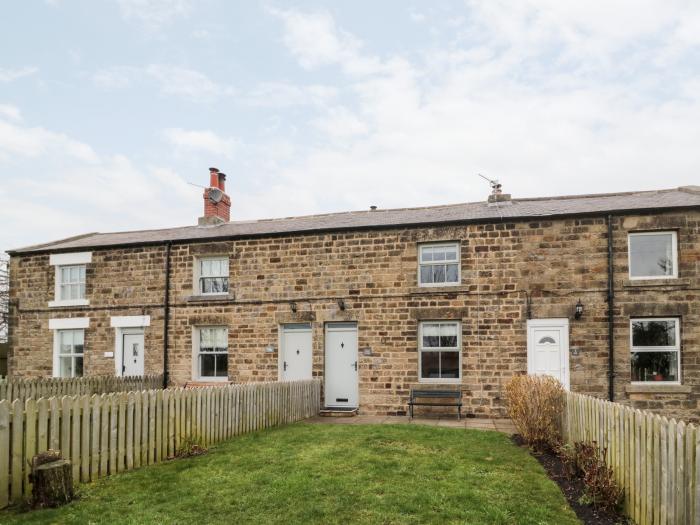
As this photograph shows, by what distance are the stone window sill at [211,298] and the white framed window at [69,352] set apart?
13.6 feet

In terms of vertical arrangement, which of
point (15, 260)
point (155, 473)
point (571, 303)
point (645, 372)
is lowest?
point (155, 473)

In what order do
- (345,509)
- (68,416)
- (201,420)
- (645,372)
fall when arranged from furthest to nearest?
(645,372) → (201,420) → (68,416) → (345,509)

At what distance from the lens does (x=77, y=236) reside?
868 inches

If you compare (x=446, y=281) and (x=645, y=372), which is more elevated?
(x=446, y=281)

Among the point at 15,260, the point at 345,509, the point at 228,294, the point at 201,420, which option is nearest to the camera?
the point at 345,509

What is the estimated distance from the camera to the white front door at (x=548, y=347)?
13977mm

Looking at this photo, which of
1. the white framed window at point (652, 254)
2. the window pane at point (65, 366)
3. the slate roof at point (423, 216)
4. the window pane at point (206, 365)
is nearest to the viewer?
the white framed window at point (652, 254)

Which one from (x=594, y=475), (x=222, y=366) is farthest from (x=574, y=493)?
(x=222, y=366)

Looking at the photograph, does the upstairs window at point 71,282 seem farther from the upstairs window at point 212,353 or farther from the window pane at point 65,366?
the upstairs window at point 212,353

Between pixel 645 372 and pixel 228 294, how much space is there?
11.4 metres

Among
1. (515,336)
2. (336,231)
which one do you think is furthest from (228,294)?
(515,336)

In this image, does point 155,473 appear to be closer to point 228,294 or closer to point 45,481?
point 45,481

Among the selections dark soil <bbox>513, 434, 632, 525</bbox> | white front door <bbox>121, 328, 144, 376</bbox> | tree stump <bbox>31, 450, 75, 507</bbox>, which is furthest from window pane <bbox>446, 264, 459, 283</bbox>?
tree stump <bbox>31, 450, 75, 507</bbox>

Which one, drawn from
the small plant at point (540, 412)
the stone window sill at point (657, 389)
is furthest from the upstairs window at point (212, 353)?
the stone window sill at point (657, 389)
